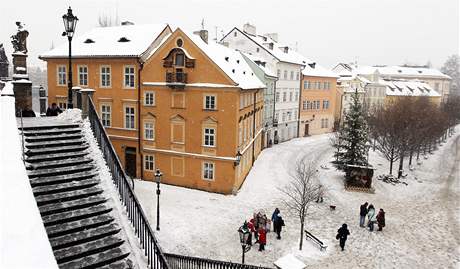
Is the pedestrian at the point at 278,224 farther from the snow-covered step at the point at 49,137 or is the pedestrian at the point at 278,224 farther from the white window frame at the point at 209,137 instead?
the snow-covered step at the point at 49,137

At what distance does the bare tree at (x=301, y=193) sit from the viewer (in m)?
18.2

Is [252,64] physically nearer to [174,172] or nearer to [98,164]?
[174,172]

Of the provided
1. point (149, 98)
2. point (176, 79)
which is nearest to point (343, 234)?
point (176, 79)

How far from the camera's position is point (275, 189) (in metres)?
26.5

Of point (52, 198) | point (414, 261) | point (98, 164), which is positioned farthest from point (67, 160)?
point (414, 261)

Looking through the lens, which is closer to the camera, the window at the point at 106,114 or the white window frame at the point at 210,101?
the white window frame at the point at 210,101

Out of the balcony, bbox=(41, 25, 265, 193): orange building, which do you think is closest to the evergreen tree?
bbox=(41, 25, 265, 193): orange building

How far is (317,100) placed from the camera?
175ft

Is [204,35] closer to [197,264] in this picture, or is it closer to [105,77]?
[105,77]

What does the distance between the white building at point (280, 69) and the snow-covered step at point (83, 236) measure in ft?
112

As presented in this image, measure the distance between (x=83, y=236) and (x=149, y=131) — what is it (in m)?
20.0

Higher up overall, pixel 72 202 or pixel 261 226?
pixel 72 202

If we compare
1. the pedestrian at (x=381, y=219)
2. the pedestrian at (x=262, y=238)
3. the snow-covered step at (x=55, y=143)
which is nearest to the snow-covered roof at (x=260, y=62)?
the pedestrian at (x=381, y=219)

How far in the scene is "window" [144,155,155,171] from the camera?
2764 centimetres
